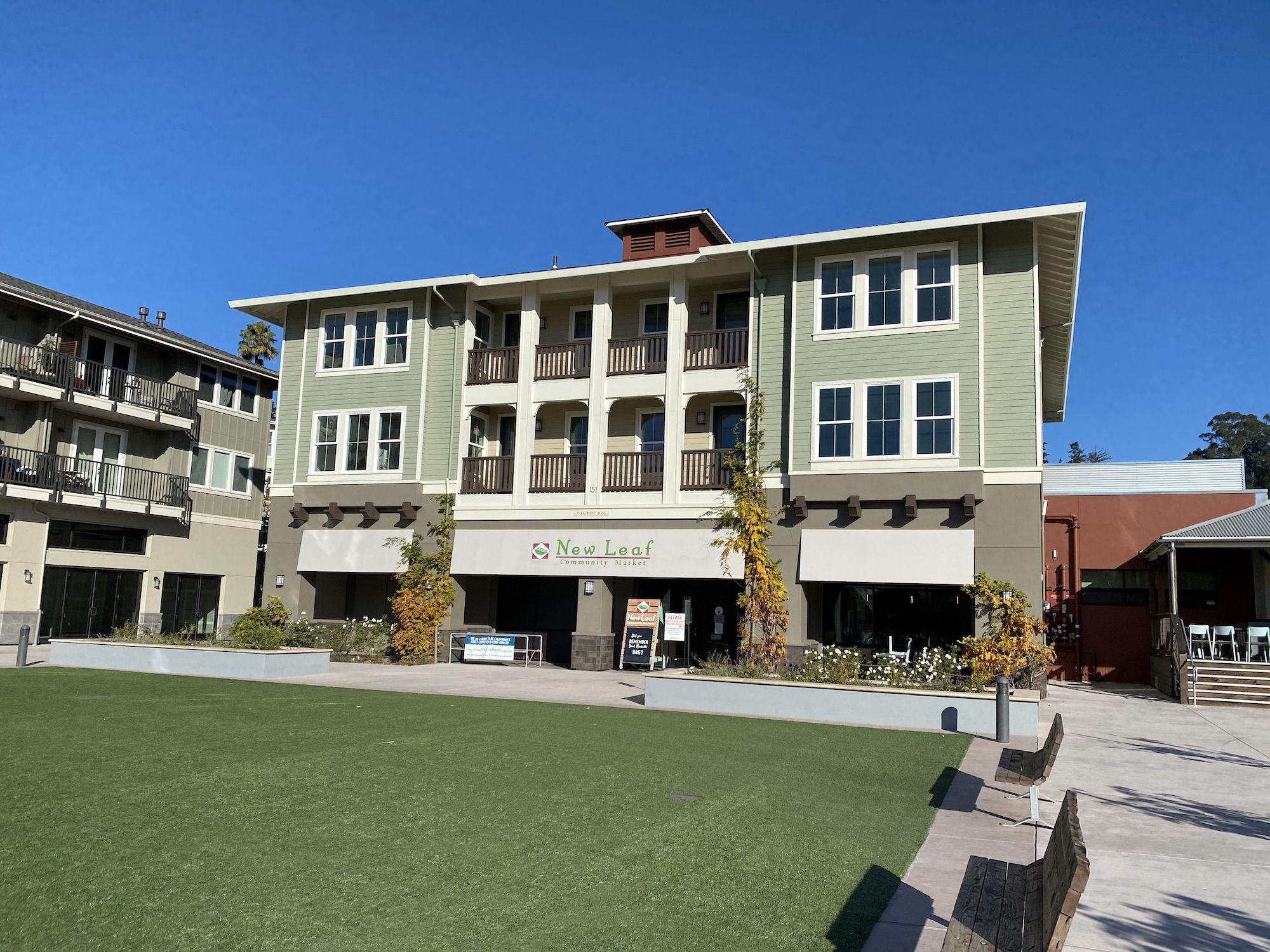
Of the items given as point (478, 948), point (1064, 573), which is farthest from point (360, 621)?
point (478, 948)

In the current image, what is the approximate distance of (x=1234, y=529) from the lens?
2312 centimetres

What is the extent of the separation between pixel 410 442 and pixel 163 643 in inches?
335

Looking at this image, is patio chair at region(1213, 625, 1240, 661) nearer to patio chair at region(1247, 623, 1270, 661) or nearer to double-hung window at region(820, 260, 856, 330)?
patio chair at region(1247, 623, 1270, 661)

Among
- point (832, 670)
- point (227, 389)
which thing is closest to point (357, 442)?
point (227, 389)

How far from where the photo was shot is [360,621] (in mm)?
28891

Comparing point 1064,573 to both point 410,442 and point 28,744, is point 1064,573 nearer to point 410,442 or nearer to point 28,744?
point 410,442

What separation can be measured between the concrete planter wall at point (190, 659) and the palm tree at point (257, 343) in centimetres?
3074

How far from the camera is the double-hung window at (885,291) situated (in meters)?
23.8

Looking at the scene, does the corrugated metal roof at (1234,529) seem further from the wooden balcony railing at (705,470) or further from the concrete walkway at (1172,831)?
the wooden balcony railing at (705,470)

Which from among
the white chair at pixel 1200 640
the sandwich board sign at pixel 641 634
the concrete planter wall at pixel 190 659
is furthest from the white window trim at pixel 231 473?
Result: the white chair at pixel 1200 640

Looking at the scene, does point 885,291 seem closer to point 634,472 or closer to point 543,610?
point 634,472

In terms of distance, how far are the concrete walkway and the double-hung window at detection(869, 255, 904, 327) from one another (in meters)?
10.0

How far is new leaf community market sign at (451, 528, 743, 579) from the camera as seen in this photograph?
82.1 ft

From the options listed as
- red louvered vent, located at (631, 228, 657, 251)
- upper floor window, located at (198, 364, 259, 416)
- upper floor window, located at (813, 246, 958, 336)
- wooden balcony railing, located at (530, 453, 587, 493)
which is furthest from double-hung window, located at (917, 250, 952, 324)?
upper floor window, located at (198, 364, 259, 416)
